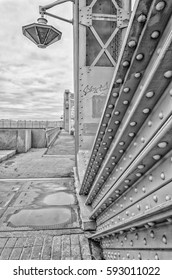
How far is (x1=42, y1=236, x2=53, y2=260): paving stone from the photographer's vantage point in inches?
104

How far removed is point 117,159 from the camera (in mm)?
2049

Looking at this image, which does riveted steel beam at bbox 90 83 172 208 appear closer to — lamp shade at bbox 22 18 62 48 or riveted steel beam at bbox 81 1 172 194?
riveted steel beam at bbox 81 1 172 194

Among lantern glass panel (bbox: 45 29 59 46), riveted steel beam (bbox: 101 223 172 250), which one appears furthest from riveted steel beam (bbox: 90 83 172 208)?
lantern glass panel (bbox: 45 29 59 46)

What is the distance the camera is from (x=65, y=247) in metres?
2.81

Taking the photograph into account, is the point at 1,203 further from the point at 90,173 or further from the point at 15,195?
the point at 90,173

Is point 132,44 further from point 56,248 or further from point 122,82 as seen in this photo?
point 56,248

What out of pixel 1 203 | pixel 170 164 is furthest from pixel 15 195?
pixel 170 164

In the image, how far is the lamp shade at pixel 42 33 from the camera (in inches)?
219

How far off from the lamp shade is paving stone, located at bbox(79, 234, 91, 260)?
5272 mm

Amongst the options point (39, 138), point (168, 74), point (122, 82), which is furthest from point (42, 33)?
point (39, 138)

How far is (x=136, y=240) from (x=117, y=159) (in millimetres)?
742

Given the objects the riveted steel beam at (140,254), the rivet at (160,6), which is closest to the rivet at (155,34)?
the rivet at (160,6)

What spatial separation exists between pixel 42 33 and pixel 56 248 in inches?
214

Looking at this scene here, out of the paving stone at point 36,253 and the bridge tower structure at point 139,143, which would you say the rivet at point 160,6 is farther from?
the paving stone at point 36,253
